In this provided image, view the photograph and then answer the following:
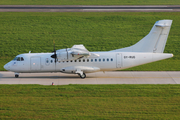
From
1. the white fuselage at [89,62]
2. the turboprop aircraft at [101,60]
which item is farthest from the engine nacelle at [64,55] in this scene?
the white fuselage at [89,62]

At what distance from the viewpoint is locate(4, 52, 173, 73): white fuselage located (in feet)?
113

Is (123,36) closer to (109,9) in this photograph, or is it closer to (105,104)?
(109,9)

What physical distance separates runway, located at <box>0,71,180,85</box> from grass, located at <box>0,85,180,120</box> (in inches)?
81.2

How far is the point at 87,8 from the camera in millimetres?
63750

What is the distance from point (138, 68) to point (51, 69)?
449 inches

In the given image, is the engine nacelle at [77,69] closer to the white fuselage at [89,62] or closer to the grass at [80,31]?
the white fuselage at [89,62]

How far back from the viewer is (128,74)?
37062 mm

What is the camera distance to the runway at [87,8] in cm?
6197

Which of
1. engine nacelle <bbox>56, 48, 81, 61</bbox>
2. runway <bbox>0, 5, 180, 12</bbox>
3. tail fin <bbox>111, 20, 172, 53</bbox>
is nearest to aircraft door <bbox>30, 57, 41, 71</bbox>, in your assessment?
engine nacelle <bbox>56, 48, 81, 61</bbox>

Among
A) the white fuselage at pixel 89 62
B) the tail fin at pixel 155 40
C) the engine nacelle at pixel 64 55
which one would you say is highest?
the tail fin at pixel 155 40

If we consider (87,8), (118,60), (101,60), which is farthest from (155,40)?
(87,8)

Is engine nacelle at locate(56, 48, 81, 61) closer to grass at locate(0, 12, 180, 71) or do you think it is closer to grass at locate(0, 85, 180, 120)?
grass at locate(0, 85, 180, 120)

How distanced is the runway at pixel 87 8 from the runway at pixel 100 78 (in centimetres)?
2698

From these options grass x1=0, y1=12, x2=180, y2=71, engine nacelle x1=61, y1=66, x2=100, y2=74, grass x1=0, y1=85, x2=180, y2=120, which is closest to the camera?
grass x1=0, y1=85, x2=180, y2=120
